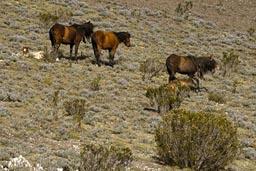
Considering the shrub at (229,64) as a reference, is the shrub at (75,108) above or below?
above

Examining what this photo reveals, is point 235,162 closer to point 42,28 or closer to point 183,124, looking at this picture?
point 183,124

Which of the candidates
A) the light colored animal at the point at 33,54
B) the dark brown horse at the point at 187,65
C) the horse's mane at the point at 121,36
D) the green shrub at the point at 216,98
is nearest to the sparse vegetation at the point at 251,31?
the horse's mane at the point at 121,36

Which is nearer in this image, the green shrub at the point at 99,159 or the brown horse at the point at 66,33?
the green shrub at the point at 99,159

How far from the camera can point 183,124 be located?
10.4 metres

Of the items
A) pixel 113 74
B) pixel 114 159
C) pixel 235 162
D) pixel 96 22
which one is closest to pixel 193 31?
pixel 96 22

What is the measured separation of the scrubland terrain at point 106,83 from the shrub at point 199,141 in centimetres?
58

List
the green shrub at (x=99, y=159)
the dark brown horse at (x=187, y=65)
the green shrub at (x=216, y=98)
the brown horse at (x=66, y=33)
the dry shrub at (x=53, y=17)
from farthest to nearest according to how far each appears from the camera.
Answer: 1. the dry shrub at (x=53, y=17)
2. the brown horse at (x=66, y=33)
3. the dark brown horse at (x=187, y=65)
4. the green shrub at (x=216, y=98)
5. the green shrub at (x=99, y=159)

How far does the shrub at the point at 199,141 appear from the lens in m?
10.2

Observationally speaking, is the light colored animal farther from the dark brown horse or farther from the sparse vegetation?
the sparse vegetation

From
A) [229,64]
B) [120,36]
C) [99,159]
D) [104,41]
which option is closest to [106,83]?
[104,41]

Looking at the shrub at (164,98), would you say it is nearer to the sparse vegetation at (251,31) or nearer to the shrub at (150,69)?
the shrub at (150,69)

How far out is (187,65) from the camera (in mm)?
20391

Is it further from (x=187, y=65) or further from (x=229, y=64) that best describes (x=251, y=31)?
(x=187, y=65)

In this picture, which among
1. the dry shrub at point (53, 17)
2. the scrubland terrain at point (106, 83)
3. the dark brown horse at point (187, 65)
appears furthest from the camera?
the dry shrub at point (53, 17)
